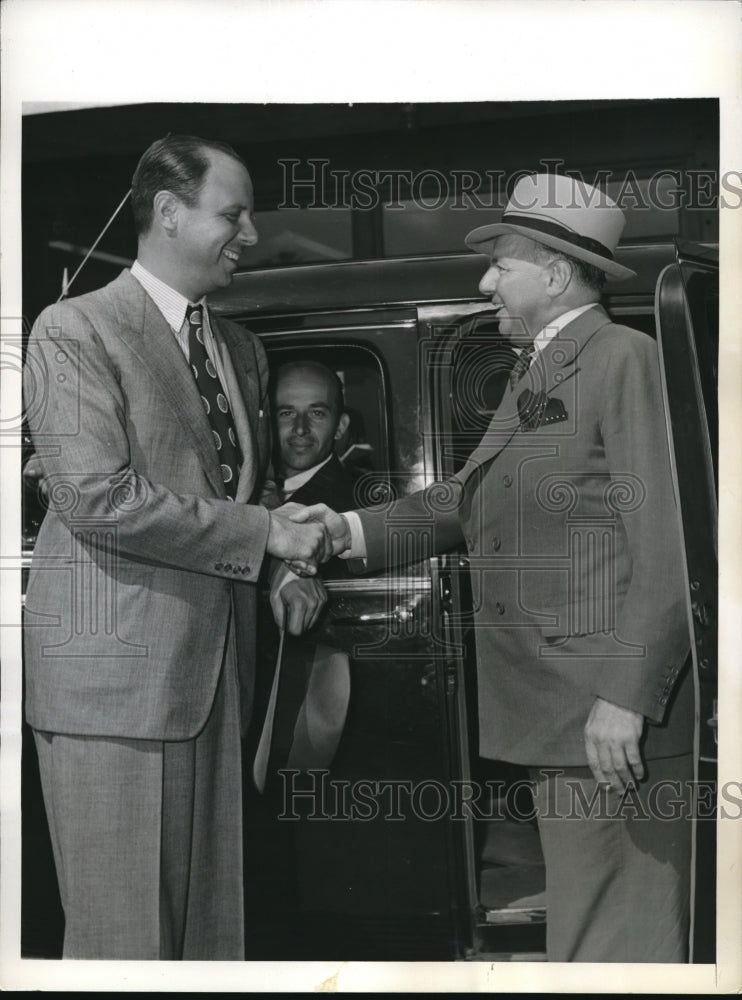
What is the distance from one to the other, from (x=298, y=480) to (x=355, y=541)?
25 cm

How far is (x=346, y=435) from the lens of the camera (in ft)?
9.73

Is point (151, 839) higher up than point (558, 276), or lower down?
lower down

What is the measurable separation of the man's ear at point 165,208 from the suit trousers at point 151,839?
1273mm

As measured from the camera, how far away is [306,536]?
117 inches

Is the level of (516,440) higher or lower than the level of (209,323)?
lower

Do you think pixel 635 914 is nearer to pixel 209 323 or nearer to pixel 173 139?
pixel 209 323

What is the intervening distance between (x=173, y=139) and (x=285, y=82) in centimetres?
37

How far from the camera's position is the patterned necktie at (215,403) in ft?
9.74

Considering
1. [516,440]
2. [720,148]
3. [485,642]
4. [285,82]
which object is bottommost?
[485,642]

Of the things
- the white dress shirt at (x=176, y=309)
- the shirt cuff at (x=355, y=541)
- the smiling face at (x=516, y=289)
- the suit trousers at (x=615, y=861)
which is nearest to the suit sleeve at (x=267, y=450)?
the white dress shirt at (x=176, y=309)

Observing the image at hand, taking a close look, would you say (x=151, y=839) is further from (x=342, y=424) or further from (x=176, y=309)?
(x=176, y=309)

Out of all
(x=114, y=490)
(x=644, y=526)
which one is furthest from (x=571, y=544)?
(x=114, y=490)

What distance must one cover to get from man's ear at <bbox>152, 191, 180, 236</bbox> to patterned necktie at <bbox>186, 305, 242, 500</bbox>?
257mm

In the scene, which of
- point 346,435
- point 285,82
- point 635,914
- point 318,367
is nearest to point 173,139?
point 285,82
